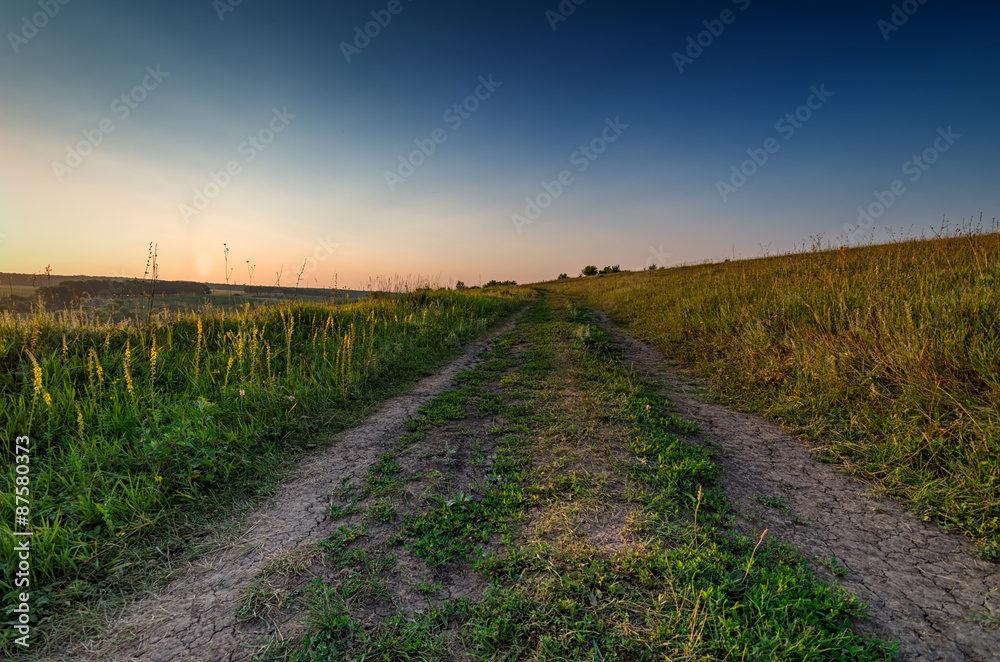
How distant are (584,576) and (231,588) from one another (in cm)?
217

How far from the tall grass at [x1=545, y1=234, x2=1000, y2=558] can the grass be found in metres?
1.59

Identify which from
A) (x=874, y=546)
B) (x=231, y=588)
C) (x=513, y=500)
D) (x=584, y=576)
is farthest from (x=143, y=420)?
(x=874, y=546)

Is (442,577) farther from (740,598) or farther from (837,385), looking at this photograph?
(837,385)

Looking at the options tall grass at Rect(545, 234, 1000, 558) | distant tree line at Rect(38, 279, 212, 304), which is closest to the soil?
tall grass at Rect(545, 234, 1000, 558)

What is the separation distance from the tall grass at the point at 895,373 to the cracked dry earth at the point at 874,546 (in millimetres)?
244

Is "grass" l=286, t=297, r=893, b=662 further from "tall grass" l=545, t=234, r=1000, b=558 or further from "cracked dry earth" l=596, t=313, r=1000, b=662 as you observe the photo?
"tall grass" l=545, t=234, r=1000, b=558

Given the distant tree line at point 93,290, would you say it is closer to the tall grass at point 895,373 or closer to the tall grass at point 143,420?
the tall grass at point 143,420

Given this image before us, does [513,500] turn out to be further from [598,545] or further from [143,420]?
[143,420]

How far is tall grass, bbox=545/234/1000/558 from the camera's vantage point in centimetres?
295

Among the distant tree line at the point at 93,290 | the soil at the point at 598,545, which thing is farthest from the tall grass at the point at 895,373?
the distant tree line at the point at 93,290

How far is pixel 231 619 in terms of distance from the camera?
6.82ft

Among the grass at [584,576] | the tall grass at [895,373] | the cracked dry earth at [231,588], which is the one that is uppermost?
the tall grass at [895,373]

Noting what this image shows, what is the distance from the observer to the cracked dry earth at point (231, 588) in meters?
1.93

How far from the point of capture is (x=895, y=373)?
3.90 meters
